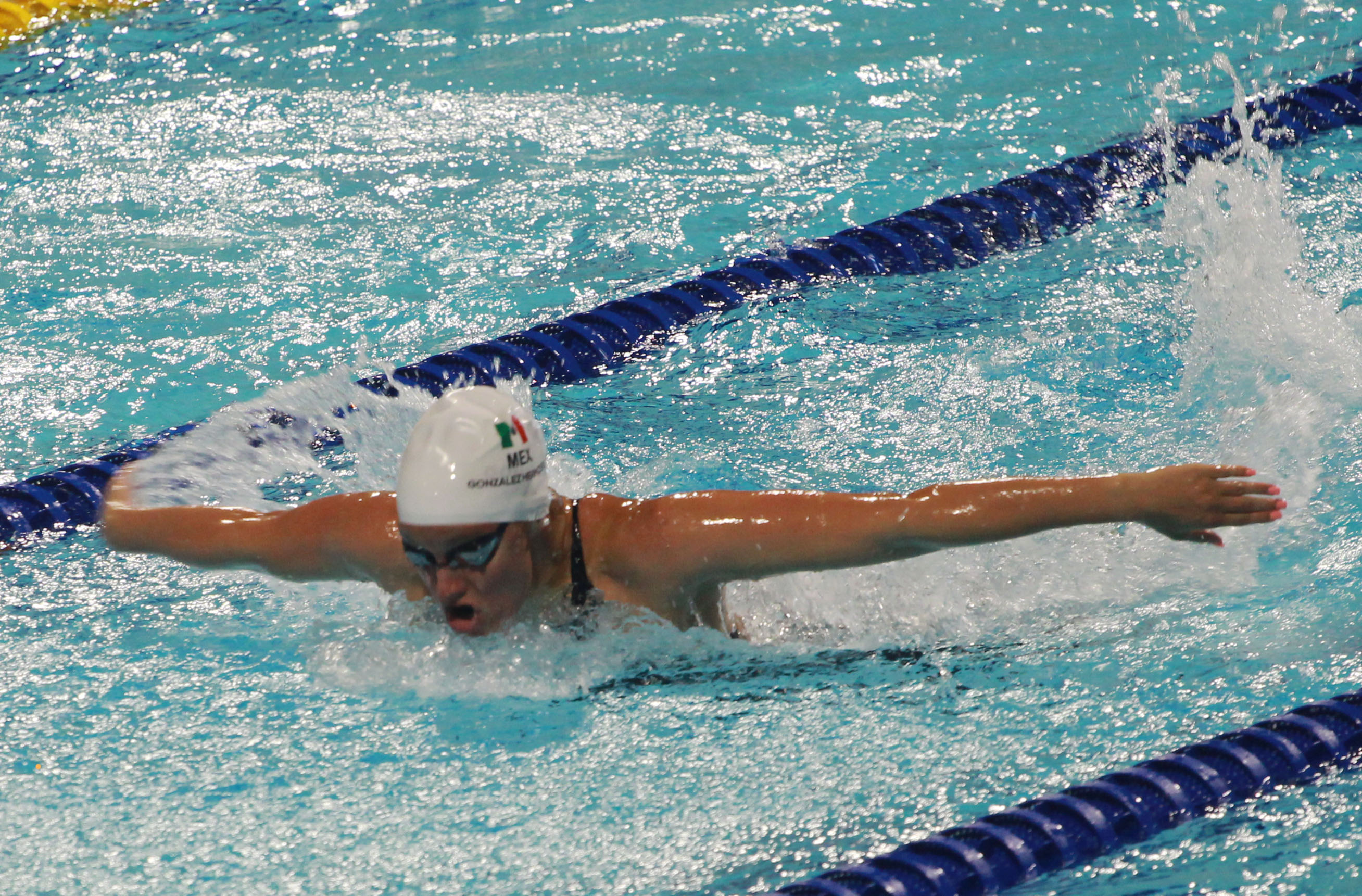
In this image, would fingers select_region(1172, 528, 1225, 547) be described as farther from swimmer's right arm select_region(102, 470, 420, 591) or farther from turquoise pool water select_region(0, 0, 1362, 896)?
swimmer's right arm select_region(102, 470, 420, 591)

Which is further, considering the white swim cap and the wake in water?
the wake in water

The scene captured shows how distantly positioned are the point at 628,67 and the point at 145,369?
2.87 meters

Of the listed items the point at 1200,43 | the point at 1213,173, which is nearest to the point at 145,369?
the point at 1213,173

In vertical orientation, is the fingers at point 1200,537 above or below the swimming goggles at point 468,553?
above

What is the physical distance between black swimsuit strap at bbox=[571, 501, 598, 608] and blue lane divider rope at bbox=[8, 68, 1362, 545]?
1.46 m

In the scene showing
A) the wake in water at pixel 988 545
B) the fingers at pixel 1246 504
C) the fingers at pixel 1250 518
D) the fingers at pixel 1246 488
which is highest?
the fingers at pixel 1246 488

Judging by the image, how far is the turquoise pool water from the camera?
2.42 meters

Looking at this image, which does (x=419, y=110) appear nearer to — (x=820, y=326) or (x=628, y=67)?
(x=628, y=67)

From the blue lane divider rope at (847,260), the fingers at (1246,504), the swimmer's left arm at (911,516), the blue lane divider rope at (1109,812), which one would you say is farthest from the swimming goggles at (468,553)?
the blue lane divider rope at (847,260)

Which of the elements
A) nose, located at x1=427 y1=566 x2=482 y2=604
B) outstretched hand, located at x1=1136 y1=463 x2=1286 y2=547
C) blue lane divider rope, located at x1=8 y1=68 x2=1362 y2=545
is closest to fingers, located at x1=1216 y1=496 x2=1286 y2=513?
outstretched hand, located at x1=1136 y1=463 x2=1286 y2=547

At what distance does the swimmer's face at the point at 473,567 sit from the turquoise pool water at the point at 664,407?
0.23 metres

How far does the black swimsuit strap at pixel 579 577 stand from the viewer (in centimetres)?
256

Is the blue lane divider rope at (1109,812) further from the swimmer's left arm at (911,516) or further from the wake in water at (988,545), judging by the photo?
the wake in water at (988,545)

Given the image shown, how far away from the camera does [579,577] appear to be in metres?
2.57
